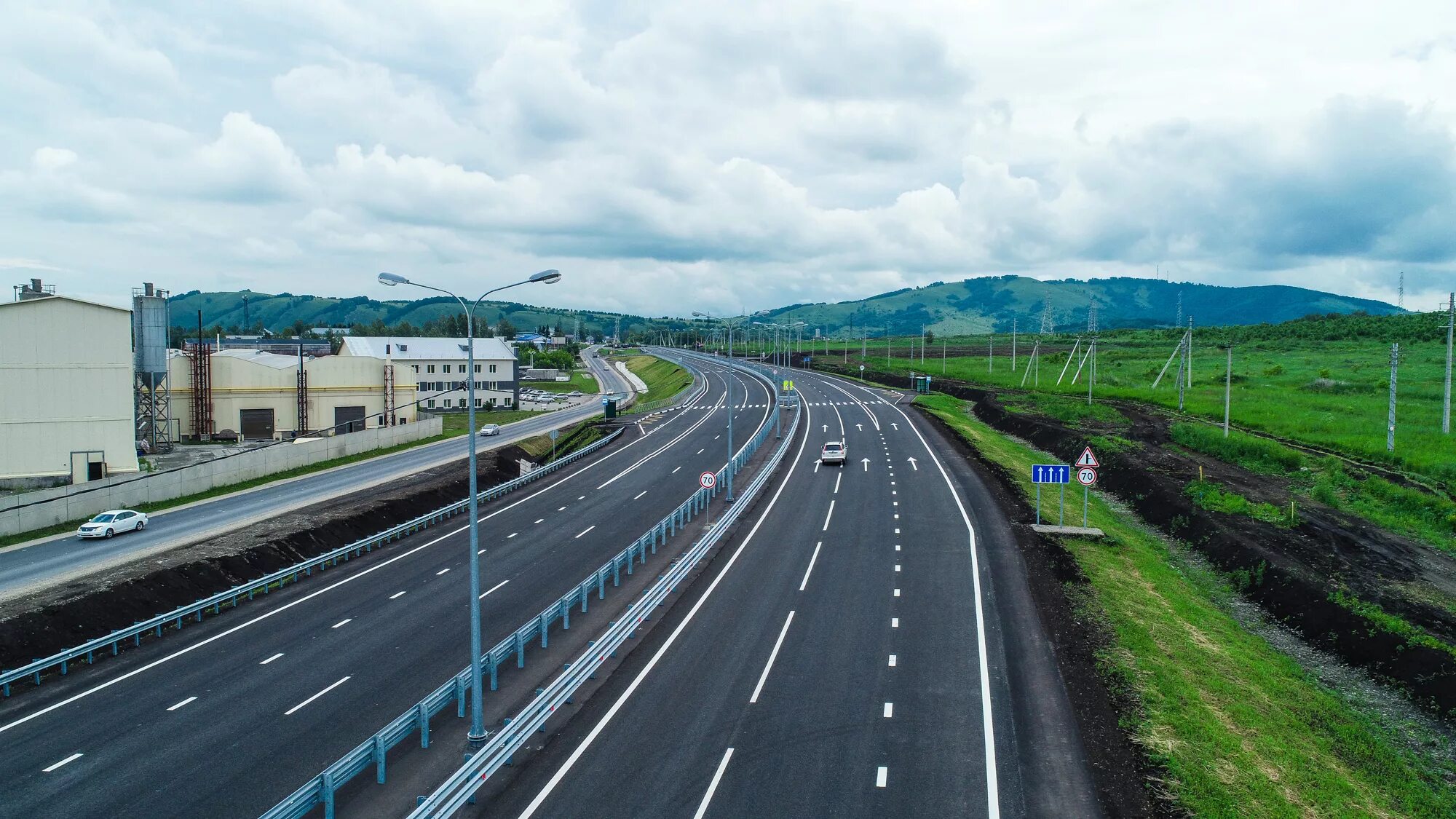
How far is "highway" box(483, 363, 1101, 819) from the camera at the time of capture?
49.3ft

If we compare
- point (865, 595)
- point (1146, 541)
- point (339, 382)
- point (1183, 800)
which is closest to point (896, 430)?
point (1146, 541)

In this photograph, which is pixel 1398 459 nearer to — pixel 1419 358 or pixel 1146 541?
pixel 1146 541

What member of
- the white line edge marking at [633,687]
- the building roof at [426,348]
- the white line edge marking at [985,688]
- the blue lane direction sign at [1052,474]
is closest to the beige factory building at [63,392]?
the white line edge marking at [633,687]

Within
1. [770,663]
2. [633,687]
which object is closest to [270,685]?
[633,687]

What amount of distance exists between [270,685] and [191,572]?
10587mm

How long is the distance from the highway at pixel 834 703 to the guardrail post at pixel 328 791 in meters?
2.32

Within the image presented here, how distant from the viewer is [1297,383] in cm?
7725

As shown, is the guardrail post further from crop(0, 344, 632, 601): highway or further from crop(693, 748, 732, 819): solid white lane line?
crop(0, 344, 632, 601): highway

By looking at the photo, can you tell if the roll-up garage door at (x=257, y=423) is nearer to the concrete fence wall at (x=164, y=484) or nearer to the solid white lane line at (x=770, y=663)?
the concrete fence wall at (x=164, y=484)

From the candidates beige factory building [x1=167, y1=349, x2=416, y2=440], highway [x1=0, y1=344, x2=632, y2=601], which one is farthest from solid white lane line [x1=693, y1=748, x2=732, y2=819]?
beige factory building [x1=167, y1=349, x2=416, y2=440]

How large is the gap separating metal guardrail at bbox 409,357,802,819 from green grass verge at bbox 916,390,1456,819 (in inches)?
485

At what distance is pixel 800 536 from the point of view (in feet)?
113

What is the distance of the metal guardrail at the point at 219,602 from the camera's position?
2098 cm

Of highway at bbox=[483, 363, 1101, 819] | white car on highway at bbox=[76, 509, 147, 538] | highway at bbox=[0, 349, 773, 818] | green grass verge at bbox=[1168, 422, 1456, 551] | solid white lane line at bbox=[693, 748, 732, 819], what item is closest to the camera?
solid white lane line at bbox=[693, 748, 732, 819]
